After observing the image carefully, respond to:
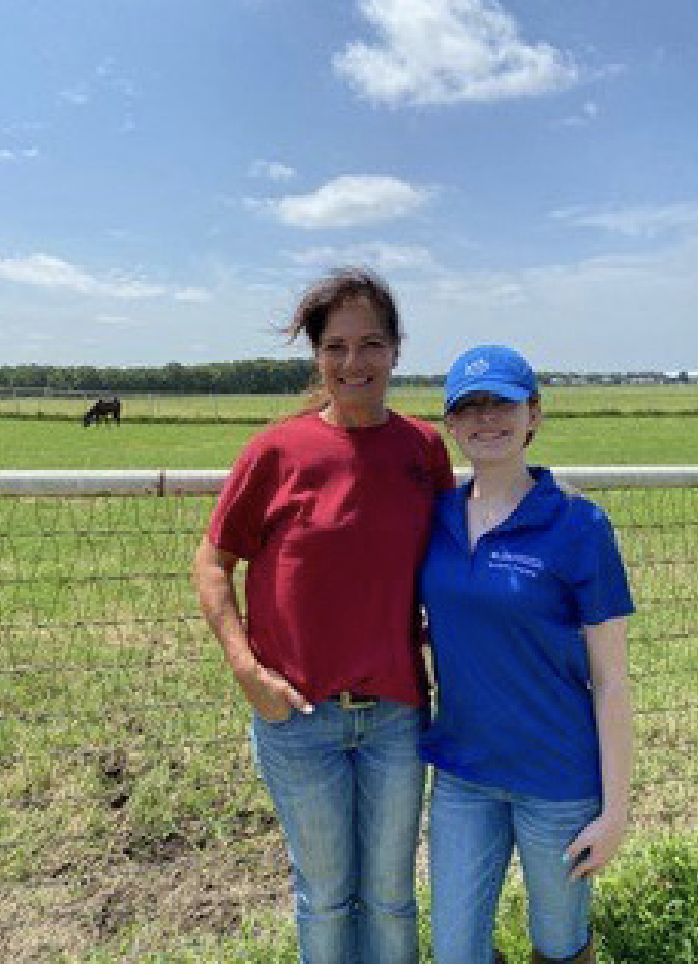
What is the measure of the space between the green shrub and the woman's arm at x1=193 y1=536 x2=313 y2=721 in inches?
57.9

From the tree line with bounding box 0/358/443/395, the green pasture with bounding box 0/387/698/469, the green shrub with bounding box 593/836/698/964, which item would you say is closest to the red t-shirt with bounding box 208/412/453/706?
the green shrub with bounding box 593/836/698/964

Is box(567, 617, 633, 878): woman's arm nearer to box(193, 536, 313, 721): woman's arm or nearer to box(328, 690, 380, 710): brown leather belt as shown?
box(328, 690, 380, 710): brown leather belt

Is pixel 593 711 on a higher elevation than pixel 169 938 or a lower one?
higher

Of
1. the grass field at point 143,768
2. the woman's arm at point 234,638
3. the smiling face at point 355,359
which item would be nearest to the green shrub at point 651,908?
the grass field at point 143,768

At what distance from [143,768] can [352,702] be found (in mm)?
2224

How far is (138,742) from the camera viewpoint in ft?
14.5

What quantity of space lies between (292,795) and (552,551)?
83 cm

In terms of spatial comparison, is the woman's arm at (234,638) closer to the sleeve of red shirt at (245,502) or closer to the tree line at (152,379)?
the sleeve of red shirt at (245,502)

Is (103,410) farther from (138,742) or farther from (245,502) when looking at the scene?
(245,502)

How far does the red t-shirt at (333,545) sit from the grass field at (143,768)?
1.16m

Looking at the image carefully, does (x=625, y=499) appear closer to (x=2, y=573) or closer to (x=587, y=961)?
(x=2, y=573)

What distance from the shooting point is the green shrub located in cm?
298

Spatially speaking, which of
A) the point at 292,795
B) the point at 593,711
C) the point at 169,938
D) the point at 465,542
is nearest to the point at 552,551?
the point at 465,542

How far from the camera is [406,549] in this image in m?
2.21
